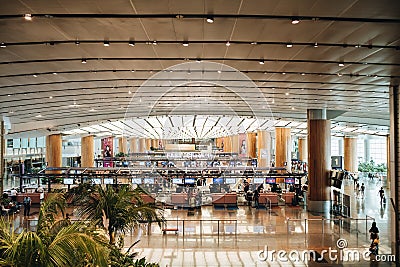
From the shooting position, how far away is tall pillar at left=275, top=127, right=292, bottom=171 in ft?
144

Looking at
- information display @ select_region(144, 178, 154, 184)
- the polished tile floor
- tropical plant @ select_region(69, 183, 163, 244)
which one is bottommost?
the polished tile floor

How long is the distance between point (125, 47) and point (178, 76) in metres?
5.44

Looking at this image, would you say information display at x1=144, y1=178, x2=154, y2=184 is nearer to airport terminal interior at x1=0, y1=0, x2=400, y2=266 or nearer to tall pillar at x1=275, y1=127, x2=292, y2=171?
airport terminal interior at x1=0, y1=0, x2=400, y2=266

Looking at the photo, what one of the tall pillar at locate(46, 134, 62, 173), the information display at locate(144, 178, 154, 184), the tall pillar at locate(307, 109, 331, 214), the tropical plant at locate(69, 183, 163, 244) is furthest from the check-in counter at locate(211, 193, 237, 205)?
the tall pillar at locate(46, 134, 62, 173)

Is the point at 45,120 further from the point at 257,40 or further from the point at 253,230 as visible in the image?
the point at 257,40

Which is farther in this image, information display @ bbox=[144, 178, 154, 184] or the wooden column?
information display @ bbox=[144, 178, 154, 184]

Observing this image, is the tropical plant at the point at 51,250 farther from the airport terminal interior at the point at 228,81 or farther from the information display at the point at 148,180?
the information display at the point at 148,180

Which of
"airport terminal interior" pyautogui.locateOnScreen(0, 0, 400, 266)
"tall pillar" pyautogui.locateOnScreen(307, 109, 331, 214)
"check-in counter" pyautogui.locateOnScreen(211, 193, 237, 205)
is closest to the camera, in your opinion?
"airport terminal interior" pyautogui.locateOnScreen(0, 0, 400, 266)

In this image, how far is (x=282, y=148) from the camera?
44219 mm

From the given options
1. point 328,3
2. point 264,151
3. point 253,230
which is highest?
point 328,3

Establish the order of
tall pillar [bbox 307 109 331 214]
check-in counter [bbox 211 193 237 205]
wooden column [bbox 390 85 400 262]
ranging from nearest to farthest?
wooden column [bbox 390 85 400 262] → tall pillar [bbox 307 109 331 214] → check-in counter [bbox 211 193 237 205]

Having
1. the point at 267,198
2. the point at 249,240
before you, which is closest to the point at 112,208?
the point at 249,240

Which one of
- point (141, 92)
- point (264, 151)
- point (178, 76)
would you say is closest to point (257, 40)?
Result: point (178, 76)

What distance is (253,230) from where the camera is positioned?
63.1 feet
